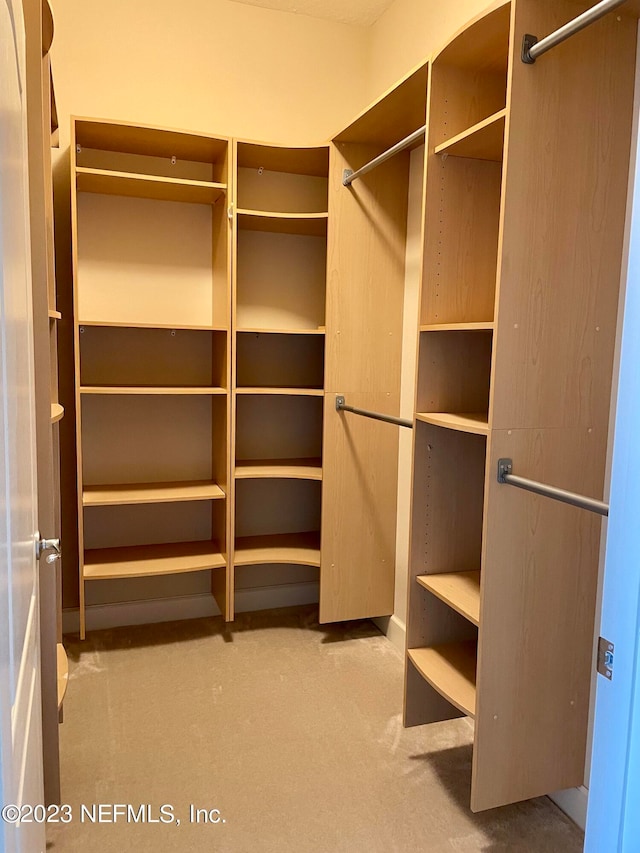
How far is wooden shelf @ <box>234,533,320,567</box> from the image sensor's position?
9.86ft

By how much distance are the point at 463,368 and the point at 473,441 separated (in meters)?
0.26

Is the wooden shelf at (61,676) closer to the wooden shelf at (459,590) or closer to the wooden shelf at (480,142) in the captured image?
the wooden shelf at (459,590)

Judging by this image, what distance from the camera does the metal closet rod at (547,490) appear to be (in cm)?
140

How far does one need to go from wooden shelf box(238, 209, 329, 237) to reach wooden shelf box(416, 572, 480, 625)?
1.69 meters

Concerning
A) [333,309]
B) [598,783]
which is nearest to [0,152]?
[598,783]

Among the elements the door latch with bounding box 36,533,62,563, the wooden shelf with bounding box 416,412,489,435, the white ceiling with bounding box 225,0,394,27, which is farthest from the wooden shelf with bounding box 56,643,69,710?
the white ceiling with bounding box 225,0,394,27

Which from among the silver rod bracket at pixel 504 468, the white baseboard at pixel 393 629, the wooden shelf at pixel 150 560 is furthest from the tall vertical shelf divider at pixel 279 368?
the silver rod bracket at pixel 504 468

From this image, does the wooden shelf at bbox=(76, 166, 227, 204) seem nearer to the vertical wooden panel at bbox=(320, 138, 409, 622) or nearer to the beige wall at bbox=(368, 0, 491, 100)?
the vertical wooden panel at bbox=(320, 138, 409, 622)

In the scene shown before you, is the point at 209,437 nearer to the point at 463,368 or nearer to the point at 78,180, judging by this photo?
the point at 78,180

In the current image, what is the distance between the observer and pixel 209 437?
326cm

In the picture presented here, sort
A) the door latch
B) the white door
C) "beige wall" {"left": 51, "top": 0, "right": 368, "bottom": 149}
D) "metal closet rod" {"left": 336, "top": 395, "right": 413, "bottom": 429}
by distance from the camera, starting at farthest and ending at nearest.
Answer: "beige wall" {"left": 51, "top": 0, "right": 368, "bottom": 149}
"metal closet rod" {"left": 336, "top": 395, "right": 413, "bottom": 429}
the door latch
the white door

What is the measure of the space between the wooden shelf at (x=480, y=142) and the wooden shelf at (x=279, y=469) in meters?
1.56

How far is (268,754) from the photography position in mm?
2174

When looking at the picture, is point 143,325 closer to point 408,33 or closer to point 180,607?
point 180,607
